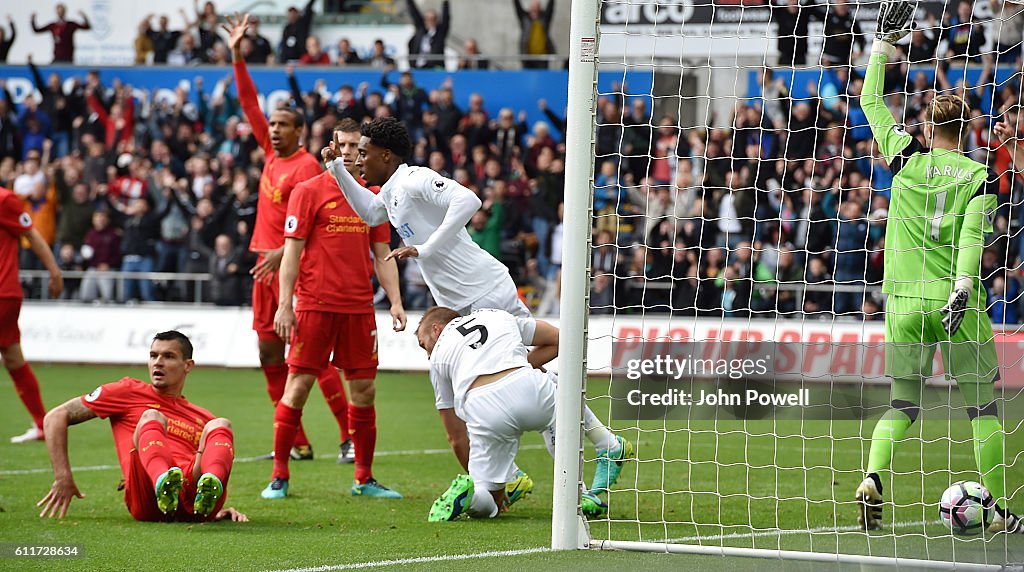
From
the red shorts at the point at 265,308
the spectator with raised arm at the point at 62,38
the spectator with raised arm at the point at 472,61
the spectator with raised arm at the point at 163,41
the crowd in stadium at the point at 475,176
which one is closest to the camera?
the red shorts at the point at 265,308

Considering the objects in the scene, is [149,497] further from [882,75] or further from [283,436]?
[882,75]

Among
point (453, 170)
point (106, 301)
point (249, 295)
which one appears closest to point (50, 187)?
point (106, 301)

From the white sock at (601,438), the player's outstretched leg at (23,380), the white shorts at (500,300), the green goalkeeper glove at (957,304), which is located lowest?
the player's outstretched leg at (23,380)

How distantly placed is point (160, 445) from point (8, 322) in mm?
4461

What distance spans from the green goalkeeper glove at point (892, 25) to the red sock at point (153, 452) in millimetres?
3875

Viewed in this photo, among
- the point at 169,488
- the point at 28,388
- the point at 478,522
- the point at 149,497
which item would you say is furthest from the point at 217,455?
the point at 28,388

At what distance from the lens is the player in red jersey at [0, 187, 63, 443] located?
974 cm

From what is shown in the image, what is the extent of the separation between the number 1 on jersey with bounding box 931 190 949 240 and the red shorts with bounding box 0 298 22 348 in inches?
271

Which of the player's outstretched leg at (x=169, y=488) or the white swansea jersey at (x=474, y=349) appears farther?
the white swansea jersey at (x=474, y=349)

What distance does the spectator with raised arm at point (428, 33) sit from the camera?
21992mm

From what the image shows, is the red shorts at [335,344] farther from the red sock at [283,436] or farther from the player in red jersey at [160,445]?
the player in red jersey at [160,445]

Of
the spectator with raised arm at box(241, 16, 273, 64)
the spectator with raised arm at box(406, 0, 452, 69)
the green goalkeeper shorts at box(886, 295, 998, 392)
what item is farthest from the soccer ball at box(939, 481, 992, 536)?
the spectator with raised arm at box(241, 16, 273, 64)

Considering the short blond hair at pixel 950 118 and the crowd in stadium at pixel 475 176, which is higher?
the short blond hair at pixel 950 118

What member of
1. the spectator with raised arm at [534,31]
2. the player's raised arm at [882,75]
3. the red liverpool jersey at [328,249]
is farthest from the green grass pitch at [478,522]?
the spectator with raised arm at [534,31]
